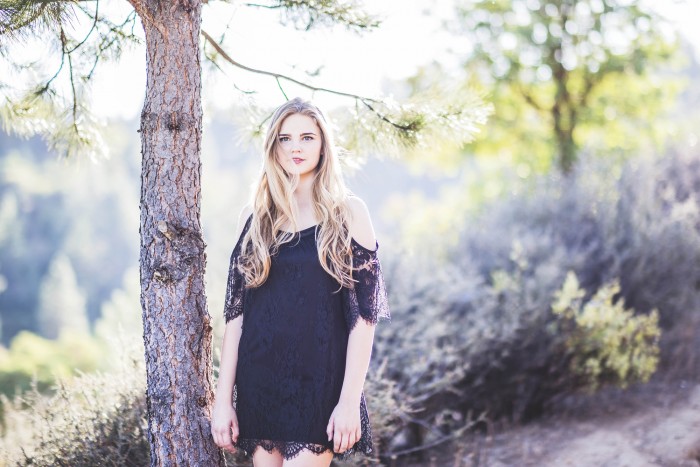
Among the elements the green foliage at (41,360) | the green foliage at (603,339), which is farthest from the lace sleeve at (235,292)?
the green foliage at (41,360)

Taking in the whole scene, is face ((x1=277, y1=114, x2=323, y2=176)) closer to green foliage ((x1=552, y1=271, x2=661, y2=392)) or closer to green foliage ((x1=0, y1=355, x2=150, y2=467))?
green foliage ((x1=0, y1=355, x2=150, y2=467))

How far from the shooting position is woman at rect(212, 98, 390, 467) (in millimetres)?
2398

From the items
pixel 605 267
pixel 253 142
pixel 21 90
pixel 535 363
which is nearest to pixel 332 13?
pixel 253 142

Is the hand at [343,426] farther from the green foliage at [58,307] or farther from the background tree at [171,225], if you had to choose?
the green foliage at [58,307]

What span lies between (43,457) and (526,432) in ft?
12.2

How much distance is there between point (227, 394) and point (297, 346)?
1.21 feet

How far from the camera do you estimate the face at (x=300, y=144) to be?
2638mm

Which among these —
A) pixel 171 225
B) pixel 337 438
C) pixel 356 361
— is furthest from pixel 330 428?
pixel 171 225

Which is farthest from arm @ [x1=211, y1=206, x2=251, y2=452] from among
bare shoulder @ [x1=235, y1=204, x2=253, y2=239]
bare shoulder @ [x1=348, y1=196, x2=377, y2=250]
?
bare shoulder @ [x1=348, y1=196, x2=377, y2=250]

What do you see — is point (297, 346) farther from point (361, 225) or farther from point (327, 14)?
point (327, 14)

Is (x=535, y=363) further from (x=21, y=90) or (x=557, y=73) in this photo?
(x=557, y=73)

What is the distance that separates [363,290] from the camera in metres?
2.51

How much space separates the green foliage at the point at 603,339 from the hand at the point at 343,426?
3222mm

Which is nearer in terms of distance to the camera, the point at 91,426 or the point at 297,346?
the point at 297,346
